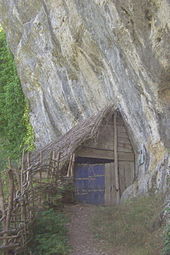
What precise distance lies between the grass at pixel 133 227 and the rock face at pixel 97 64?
2.80ft

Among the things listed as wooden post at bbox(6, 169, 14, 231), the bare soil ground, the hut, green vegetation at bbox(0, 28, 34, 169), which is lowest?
the bare soil ground

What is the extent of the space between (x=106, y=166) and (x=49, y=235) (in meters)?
4.92

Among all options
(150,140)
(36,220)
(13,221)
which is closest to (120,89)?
(150,140)

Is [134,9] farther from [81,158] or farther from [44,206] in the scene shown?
[81,158]

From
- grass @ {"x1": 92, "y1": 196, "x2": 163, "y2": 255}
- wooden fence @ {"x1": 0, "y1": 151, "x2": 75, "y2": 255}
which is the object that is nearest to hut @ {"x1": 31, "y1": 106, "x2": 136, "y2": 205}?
grass @ {"x1": 92, "y1": 196, "x2": 163, "y2": 255}

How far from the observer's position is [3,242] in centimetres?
712

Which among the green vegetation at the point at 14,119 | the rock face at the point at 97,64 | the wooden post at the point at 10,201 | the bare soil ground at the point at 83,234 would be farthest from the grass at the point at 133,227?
the green vegetation at the point at 14,119

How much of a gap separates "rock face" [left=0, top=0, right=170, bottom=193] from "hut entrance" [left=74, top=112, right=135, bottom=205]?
628 millimetres

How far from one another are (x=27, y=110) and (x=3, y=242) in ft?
39.8

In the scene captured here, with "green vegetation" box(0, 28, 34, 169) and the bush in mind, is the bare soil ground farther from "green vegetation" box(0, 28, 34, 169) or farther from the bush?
"green vegetation" box(0, 28, 34, 169)

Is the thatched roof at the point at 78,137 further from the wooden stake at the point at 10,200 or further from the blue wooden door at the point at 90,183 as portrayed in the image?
the wooden stake at the point at 10,200

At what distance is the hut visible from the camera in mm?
12531

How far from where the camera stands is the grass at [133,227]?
25.2 feet

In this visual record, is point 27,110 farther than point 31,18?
Yes
